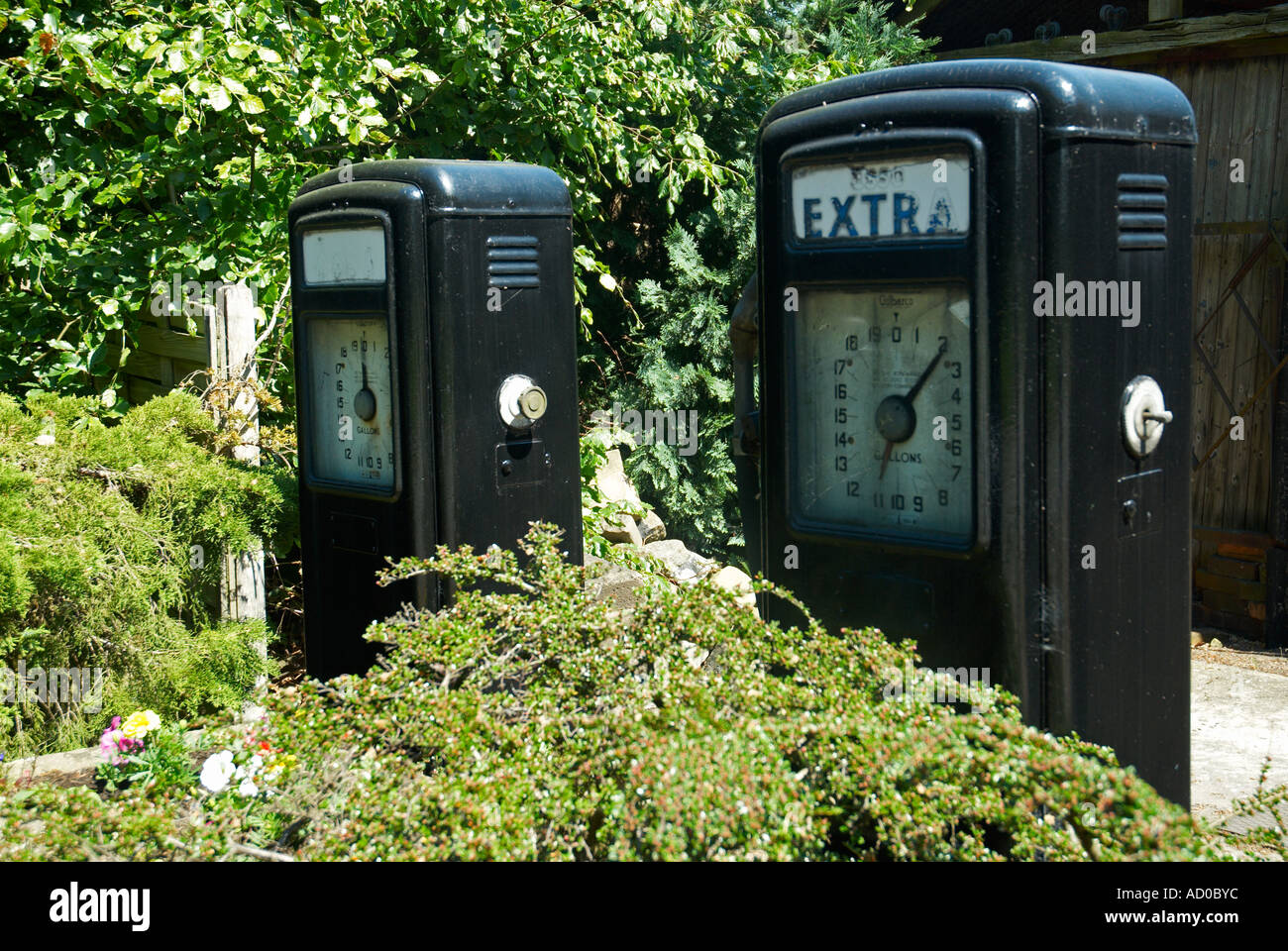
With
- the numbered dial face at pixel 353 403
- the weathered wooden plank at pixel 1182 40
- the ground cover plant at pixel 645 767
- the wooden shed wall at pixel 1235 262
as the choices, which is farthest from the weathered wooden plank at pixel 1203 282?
the ground cover plant at pixel 645 767

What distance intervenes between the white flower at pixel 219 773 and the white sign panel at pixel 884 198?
6.08ft

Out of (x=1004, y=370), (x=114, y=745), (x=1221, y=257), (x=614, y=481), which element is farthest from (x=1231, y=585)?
(x=114, y=745)

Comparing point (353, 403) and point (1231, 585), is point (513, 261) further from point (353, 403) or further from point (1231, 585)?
point (1231, 585)

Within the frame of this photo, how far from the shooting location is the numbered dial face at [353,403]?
151 inches

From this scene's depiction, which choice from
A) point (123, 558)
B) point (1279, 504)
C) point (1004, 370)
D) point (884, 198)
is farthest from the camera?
point (1279, 504)

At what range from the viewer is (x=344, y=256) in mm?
3877

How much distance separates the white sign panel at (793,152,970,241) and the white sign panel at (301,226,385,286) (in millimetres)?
1431

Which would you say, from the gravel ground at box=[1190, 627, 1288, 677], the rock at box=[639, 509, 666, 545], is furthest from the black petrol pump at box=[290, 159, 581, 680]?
the gravel ground at box=[1190, 627, 1288, 677]

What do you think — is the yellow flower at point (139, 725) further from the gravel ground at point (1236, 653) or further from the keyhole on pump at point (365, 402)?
the gravel ground at point (1236, 653)

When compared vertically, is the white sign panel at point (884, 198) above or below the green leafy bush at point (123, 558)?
above

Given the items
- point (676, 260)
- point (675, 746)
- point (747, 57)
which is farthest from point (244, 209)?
point (675, 746)

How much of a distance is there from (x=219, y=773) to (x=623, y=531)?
3.66m

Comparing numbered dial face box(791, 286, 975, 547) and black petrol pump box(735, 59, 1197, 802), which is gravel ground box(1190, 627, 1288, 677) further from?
numbered dial face box(791, 286, 975, 547)
